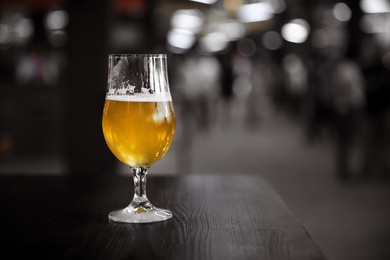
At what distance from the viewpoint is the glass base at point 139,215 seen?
105 cm

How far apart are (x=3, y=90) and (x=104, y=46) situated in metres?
4.17

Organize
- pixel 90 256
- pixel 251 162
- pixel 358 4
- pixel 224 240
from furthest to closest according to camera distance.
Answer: pixel 358 4, pixel 251 162, pixel 224 240, pixel 90 256

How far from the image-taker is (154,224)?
1.04 metres

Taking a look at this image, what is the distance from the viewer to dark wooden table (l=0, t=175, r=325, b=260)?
34.0 inches

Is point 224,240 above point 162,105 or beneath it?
beneath

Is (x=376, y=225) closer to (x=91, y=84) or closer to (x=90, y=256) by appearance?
(x=91, y=84)

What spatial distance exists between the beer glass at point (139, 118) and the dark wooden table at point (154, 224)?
8cm

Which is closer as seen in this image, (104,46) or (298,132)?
(104,46)

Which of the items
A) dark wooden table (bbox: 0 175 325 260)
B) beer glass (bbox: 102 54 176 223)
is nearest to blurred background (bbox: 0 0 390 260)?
dark wooden table (bbox: 0 175 325 260)

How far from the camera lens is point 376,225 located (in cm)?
464

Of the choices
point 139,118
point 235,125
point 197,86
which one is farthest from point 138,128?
point 235,125

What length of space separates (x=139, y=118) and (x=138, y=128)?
2 centimetres

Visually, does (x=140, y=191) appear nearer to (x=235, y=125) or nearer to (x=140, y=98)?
(x=140, y=98)

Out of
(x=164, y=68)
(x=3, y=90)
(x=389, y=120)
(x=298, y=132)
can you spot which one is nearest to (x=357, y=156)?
(x=389, y=120)
